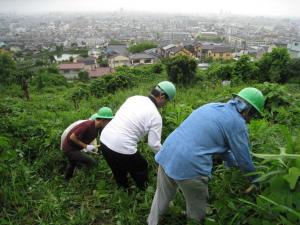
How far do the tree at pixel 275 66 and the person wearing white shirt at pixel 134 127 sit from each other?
13290mm

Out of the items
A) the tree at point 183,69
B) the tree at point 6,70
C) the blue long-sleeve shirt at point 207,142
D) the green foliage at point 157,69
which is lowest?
the tree at point 6,70

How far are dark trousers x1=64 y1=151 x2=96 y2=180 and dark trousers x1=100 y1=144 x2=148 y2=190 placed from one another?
63cm

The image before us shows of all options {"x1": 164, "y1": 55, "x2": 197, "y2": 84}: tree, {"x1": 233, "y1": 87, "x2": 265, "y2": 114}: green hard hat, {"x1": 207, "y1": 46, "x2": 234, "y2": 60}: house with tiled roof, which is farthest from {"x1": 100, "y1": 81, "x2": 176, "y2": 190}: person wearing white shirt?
{"x1": 207, "y1": 46, "x2": 234, "y2": 60}: house with tiled roof

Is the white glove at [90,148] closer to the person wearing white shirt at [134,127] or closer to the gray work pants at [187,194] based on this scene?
the person wearing white shirt at [134,127]

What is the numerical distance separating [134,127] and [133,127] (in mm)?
10

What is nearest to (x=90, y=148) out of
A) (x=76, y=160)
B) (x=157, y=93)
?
(x=76, y=160)

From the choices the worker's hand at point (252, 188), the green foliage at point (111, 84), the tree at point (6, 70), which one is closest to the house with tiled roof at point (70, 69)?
the tree at point (6, 70)

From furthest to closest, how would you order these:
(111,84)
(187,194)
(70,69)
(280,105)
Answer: (70,69), (111,84), (280,105), (187,194)

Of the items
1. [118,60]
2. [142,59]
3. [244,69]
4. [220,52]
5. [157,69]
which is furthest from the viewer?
[220,52]

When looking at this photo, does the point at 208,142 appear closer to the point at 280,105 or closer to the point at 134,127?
the point at 134,127

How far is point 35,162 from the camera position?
4414 millimetres

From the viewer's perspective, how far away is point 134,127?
307cm

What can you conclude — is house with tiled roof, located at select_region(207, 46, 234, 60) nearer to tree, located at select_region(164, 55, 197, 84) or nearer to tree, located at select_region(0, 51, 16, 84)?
tree, located at select_region(0, 51, 16, 84)

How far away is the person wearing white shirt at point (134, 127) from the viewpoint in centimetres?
302
